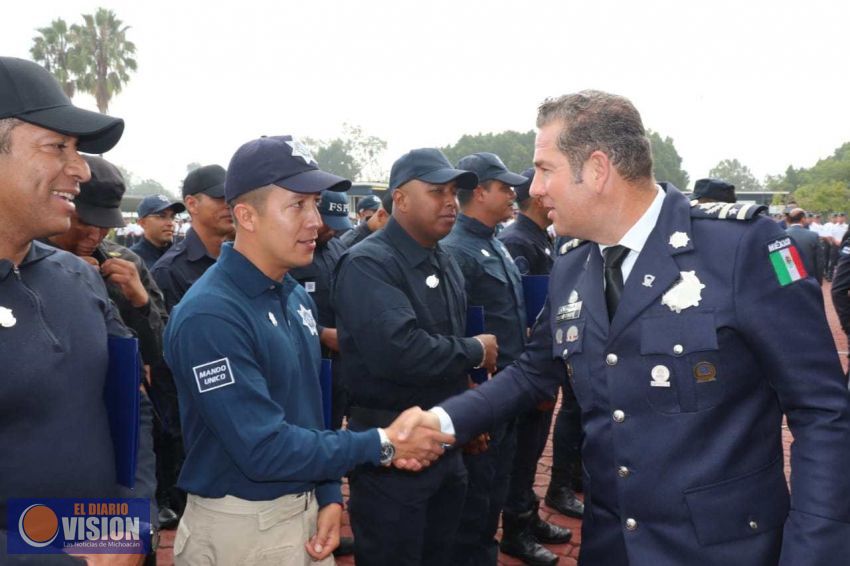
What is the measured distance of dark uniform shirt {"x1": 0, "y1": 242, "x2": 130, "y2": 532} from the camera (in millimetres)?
1915

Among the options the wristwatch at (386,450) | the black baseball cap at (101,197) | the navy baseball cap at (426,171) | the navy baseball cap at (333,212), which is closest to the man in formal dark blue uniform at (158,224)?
the navy baseball cap at (333,212)

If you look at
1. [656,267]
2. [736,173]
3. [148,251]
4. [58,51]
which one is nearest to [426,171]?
[656,267]

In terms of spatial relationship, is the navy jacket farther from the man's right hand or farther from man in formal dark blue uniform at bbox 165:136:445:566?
the man's right hand

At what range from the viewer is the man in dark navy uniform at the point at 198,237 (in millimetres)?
4824

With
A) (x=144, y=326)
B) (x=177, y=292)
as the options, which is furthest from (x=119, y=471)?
(x=177, y=292)

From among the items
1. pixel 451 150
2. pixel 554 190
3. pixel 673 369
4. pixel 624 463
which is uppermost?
pixel 554 190

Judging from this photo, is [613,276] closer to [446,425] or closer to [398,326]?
[446,425]

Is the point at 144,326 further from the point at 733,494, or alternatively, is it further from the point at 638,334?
the point at 733,494

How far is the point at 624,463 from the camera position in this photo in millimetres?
2188

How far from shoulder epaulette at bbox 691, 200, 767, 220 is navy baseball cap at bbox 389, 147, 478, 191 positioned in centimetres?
178

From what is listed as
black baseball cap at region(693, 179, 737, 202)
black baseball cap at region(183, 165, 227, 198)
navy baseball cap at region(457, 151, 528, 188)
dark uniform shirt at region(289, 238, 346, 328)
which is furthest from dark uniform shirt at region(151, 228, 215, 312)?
black baseball cap at region(693, 179, 737, 202)

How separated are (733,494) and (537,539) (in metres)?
3.32

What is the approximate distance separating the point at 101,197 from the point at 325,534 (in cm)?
203

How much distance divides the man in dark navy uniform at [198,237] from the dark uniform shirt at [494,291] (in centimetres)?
184
